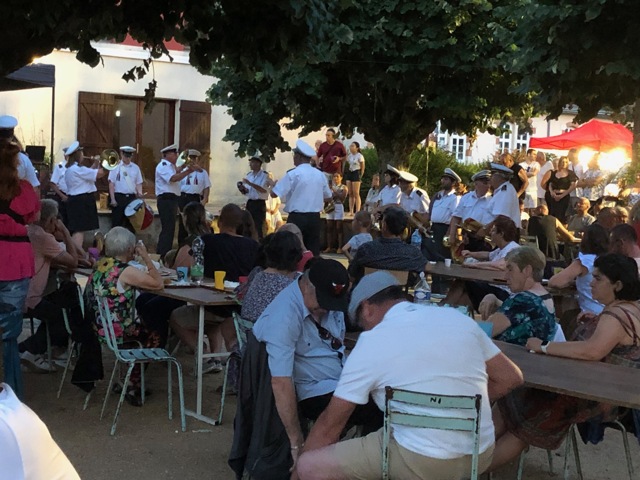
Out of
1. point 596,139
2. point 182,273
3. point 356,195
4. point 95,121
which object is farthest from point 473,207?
point 596,139

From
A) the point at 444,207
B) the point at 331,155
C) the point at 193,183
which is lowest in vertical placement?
the point at 444,207

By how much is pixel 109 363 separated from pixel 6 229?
2.23 m

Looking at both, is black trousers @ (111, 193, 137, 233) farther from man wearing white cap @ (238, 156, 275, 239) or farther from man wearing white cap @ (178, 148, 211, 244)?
man wearing white cap @ (238, 156, 275, 239)

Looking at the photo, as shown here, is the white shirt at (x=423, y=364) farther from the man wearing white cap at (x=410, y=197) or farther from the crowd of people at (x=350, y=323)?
the man wearing white cap at (x=410, y=197)

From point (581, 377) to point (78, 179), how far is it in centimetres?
1189

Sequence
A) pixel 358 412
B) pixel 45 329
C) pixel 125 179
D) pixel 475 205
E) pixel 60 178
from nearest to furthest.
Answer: pixel 358 412
pixel 45 329
pixel 475 205
pixel 60 178
pixel 125 179

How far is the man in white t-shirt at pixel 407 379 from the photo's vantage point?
144 inches

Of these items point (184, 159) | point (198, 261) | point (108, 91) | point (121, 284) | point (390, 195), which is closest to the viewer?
point (121, 284)

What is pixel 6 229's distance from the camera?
6398 millimetres

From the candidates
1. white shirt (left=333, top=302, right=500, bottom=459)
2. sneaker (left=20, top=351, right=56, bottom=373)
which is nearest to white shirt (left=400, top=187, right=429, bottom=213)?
sneaker (left=20, top=351, right=56, bottom=373)

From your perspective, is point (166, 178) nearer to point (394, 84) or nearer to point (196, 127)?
point (394, 84)

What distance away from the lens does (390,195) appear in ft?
48.9

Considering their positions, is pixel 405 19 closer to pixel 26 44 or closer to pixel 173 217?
pixel 173 217

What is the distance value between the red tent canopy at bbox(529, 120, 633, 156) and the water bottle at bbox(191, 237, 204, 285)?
19940 mm
